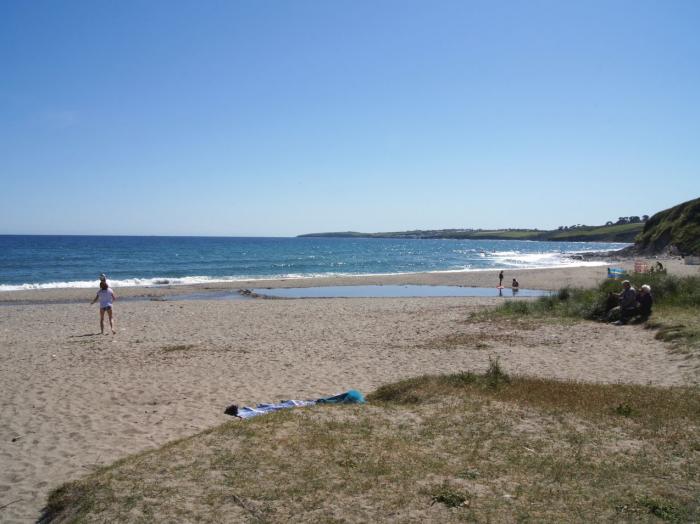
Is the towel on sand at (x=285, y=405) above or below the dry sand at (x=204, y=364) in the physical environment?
above

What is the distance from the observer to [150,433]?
8188 millimetres

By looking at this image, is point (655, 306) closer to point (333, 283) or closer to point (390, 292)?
point (390, 292)

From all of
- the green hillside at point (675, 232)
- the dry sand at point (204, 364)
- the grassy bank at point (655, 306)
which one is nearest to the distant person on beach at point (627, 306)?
the grassy bank at point (655, 306)

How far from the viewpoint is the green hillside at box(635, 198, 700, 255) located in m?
62.2

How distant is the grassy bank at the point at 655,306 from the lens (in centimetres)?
1455

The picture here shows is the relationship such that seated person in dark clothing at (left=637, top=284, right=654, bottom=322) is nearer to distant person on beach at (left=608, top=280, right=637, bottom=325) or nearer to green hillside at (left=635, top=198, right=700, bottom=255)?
distant person on beach at (left=608, top=280, right=637, bottom=325)

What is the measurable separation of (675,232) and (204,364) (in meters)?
69.3

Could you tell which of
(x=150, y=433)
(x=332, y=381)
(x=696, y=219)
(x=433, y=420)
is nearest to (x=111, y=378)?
(x=150, y=433)

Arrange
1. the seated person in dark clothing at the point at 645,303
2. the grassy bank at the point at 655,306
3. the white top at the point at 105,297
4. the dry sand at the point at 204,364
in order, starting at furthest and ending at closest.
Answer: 1. the white top at the point at 105,297
2. the seated person in dark clothing at the point at 645,303
3. the grassy bank at the point at 655,306
4. the dry sand at the point at 204,364

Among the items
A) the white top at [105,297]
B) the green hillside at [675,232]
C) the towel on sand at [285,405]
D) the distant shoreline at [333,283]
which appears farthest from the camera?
the green hillside at [675,232]

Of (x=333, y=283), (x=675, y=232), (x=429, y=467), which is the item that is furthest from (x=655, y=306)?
(x=675, y=232)

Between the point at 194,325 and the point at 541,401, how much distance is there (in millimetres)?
14770

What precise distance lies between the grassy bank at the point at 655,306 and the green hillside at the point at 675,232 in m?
45.9

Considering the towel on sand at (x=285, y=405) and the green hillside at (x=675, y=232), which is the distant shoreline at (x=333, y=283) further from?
the towel on sand at (x=285, y=405)
